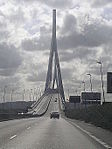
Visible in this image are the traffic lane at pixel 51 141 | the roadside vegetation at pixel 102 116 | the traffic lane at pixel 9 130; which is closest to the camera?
the traffic lane at pixel 51 141

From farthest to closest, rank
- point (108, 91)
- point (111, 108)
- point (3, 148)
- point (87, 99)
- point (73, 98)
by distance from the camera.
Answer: point (73, 98) → point (87, 99) → point (108, 91) → point (111, 108) → point (3, 148)

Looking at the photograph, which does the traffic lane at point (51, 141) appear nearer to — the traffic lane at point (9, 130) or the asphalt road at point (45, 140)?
the asphalt road at point (45, 140)

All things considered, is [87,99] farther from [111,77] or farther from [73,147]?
[73,147]

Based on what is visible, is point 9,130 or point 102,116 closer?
point 9,130

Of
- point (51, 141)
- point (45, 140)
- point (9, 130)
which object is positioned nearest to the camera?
point (51, 141)

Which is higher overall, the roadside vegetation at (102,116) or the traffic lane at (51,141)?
the roadside vegetation at (102,116)

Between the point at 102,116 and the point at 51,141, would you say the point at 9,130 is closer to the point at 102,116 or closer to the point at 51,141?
the point at 51,141

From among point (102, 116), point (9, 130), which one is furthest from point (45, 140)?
point (102, 116)

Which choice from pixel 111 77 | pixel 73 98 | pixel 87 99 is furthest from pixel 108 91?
pixel 73 98

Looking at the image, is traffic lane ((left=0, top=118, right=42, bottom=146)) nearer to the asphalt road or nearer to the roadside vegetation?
the asphalt road

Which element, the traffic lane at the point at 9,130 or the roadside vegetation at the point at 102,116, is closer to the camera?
the traffic lane at the point at 9,130

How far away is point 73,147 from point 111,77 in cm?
3465

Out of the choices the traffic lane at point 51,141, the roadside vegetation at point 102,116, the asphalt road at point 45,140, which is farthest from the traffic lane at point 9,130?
the roadside vegetation at point 102,116

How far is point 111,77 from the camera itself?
55375 millimetres
